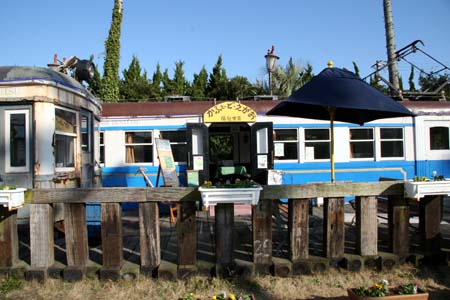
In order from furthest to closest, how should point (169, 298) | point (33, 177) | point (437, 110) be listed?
1. point (437, 110)
2. point (33, 177)
3. point (169, 298)

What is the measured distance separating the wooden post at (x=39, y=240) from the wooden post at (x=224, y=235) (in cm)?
170

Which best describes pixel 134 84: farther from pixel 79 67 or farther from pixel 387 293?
pixel 387 293

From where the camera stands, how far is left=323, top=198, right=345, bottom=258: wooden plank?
12.9 feet

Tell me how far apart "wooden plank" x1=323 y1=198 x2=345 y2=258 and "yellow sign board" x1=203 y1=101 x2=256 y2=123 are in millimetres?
5345

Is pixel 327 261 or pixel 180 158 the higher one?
pixel 180 158

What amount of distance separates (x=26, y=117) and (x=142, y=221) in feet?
7.67

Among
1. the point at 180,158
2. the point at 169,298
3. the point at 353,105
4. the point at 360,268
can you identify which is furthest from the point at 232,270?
the point at 180,158

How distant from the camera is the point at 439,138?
32.6 feet

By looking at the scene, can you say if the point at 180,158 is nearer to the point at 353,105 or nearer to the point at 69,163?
the point at 69,163

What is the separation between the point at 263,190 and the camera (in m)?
3.81

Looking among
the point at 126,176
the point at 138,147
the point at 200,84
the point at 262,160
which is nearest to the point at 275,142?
the point at 262,160

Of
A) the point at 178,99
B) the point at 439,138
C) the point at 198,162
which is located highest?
the point at 178,99

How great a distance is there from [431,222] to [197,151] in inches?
224

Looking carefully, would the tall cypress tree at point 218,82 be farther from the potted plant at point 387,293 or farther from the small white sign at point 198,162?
the potted plant at point 387,293
